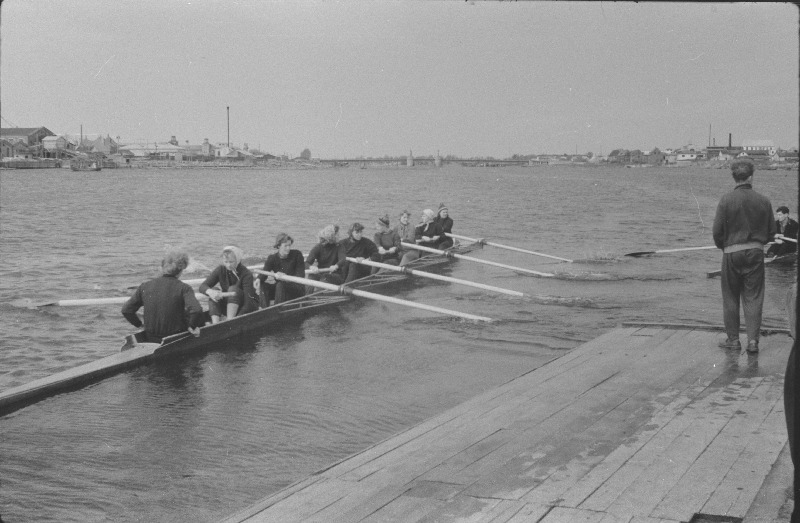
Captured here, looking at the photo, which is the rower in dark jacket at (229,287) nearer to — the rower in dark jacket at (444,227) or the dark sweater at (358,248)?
the dark sweater at (358,248)

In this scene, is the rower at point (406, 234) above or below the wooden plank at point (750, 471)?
above

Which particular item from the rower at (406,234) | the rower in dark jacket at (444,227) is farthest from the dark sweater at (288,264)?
the rower in dark jacket at (444,227)

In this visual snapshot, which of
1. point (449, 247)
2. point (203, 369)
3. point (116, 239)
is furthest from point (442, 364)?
point (116, 239)

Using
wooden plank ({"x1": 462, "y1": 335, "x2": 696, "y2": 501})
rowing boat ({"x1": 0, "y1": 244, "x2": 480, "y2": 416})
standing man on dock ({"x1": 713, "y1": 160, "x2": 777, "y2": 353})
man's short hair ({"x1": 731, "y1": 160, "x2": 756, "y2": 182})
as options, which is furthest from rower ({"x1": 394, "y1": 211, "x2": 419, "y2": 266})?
wooden plank ({"x1": 462, "y1": 335, "x2": 696, "y2": 501})

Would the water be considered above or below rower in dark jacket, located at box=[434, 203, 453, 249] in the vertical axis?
below

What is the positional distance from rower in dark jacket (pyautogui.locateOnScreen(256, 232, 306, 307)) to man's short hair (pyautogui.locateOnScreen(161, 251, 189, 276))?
3.65 meters

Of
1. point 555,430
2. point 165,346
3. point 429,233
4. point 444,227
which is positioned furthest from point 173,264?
point 444,227

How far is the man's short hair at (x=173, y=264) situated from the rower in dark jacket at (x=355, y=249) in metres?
6.28

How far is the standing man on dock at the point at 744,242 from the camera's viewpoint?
763 centimetres

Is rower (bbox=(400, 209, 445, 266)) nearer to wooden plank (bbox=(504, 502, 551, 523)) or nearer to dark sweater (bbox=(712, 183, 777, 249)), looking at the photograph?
dark sweater (bbox=(712, 183, 777, 249))

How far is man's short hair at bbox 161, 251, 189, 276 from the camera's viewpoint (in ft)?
31.5

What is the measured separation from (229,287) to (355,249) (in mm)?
4498

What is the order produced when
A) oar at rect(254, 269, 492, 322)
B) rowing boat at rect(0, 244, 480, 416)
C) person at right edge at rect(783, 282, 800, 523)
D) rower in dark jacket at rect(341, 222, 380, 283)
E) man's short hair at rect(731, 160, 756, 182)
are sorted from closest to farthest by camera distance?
1. person at right edge at rect(783, 282, 800, 523)
2. man's short hair at rect(731, 160, 756, 182)
3. rowing boat at rect(0, 244, 480, 416)
4. oar at rect(254, 269, 492, 322)
5. rower in dark jacket at rect(341, 222, 380, 283)

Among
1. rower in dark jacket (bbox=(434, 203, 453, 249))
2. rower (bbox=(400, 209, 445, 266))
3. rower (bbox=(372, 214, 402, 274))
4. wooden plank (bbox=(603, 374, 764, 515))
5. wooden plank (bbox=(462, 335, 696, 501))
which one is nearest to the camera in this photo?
wooden plank (bbox=(603, 374, 764, 515))
